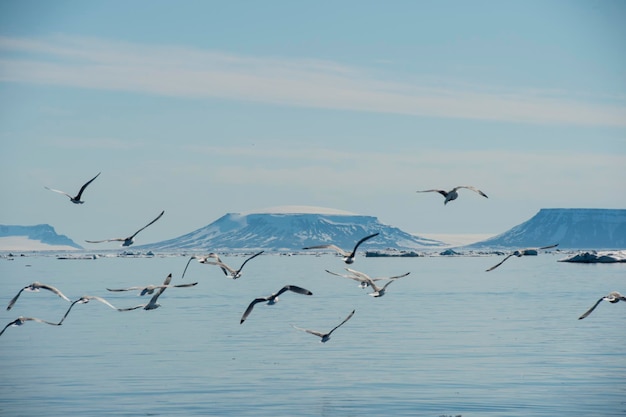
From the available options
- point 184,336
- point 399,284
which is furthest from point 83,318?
point 399,284

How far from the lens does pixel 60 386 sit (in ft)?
121

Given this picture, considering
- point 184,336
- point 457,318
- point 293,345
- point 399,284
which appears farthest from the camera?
point 399,284

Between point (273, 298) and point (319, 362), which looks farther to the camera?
point (319, 362)

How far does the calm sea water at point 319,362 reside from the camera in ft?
109

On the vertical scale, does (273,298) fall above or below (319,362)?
above

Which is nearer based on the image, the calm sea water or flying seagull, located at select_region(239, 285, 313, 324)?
flying seagull, located at select_region(239, 285, 313, 324)

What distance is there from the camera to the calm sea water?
109ft

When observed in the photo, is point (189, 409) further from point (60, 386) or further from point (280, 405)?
point (60, 386)

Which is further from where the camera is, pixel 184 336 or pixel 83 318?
pixel 83 318

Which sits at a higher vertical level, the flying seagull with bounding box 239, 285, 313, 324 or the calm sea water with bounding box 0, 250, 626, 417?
the flying seagull with bounding box 239, 285, 313, 324

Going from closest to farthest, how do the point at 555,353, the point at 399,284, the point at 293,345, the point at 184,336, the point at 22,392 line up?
the point at 22,392 → the point at 555,353 → the point at 293,345 → the point at 184,336 → the point at 399,284

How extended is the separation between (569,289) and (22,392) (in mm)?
68432

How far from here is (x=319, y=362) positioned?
4200cm

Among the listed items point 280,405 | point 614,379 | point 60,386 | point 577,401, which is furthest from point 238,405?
point 614,379
